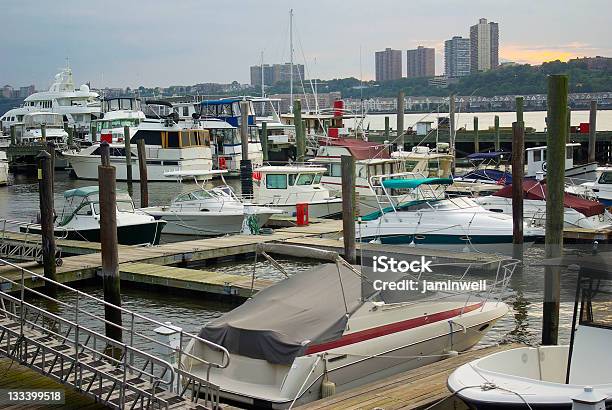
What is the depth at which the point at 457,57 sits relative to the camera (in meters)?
122

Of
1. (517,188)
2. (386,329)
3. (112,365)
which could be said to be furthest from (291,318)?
(517,188)

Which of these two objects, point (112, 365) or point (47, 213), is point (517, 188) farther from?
point (112, 365)

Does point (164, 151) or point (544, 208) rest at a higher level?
point (164, 151)

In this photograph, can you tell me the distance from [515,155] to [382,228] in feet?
14.1

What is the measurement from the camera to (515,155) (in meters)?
23.3

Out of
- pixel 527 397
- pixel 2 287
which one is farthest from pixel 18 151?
pixel 527 397

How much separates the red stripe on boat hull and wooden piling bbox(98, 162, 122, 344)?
20.1 ft

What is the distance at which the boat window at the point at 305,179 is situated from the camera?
33781 millimetres

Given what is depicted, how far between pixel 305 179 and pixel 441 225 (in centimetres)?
1052

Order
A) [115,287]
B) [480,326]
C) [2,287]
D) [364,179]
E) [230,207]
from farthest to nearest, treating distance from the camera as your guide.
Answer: [364,179] → [230,207] → [2,287] → [115,287] → [480,326]

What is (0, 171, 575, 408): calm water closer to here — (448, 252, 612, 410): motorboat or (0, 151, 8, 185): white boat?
(448, 252, 612, 410): motorboat

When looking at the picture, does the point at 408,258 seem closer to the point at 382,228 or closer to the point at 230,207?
the point at 382,228

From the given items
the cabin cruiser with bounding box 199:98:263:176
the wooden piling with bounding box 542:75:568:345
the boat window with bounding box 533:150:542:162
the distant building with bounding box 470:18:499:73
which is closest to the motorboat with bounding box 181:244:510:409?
the wooden piling with bounding box 542:75:568:345

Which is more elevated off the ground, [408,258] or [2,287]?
[408,258]
